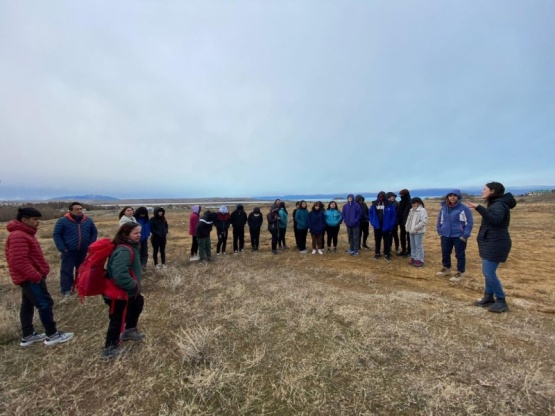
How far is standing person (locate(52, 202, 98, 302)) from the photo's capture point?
544 cm

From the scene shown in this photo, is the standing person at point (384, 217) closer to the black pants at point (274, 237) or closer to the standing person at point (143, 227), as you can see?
the black pants at point (274, 237)

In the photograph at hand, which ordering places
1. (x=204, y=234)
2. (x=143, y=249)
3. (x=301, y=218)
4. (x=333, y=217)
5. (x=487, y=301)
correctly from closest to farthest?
(x=487, y=301) → (x=143, y=249) → (x=204, y=234) → (x=333, y=217) → (x=301, y=218)

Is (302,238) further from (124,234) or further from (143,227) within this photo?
(124,234)

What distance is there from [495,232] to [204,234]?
723 centimetres

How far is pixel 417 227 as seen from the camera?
7547mm

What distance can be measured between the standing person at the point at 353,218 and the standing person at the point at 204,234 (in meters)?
4.42

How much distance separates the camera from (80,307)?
525cm

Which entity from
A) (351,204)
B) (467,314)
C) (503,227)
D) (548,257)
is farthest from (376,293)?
(548,257)

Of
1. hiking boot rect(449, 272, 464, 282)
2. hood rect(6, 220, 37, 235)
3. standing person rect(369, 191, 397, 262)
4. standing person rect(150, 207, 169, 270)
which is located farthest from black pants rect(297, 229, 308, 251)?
hood rect(6, 220, 37, 235)

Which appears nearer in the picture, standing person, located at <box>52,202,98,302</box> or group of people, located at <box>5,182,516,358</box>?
group of people, located at <box>5,182,516,358</box>

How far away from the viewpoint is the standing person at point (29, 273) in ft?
11.6

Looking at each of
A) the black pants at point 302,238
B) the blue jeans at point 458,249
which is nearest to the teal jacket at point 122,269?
the blue jeans at point 458,249

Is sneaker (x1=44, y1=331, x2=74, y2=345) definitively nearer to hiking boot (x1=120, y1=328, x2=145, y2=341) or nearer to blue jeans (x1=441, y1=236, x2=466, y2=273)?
hiking boot (x1=120, y1=328, x2=145, y2=341)

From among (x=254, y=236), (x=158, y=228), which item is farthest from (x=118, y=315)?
(x=254, y=236)
